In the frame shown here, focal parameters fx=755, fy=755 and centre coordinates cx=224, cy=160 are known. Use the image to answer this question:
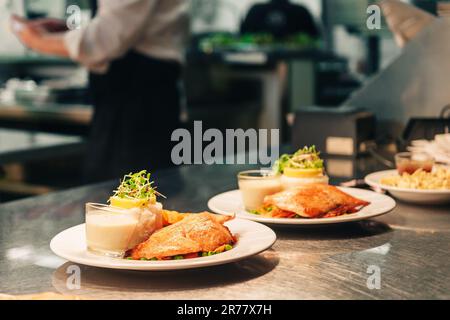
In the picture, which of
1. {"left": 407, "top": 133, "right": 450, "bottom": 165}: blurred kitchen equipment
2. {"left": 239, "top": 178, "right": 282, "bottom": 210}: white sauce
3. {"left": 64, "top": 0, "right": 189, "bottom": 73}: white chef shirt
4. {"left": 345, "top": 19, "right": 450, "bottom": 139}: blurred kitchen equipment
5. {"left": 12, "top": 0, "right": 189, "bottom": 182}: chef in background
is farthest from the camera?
{"left": 12, "top": 0, "right": 189, "bottom": 182}: chef in background

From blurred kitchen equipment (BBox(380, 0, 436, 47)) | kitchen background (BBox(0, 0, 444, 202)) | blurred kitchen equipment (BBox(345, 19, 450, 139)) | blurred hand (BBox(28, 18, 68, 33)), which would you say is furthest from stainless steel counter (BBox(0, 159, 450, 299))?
kitchen background (BBox(0, 0, 444, 202))

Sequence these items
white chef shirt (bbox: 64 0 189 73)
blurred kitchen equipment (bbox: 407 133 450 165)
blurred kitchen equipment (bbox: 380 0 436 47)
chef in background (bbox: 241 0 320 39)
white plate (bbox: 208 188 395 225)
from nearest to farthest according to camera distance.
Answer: white plate (bbox: 208 188 395 225) → blurred kitchen equipment (bbox: 407 133 450 165) → blurred kitchen equipment (bbox: 380 0 436 47) → white chef shirt (bbox: 64 0 189 73) → chef in background (bbox: 241 0 320 39)

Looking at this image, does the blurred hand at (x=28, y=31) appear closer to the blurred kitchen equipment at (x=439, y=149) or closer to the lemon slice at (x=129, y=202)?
the blurred kitchen equipment at (x=439, y=149)

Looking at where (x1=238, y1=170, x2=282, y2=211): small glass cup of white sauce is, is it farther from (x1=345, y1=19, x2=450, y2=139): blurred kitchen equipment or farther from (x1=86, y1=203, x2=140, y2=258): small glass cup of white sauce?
(x1=345, y1=19, x2=450, y2=139): blurred kitchen equipment

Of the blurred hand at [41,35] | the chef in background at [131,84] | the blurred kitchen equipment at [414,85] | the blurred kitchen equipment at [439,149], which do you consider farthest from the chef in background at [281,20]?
the blurred kitchen equipment at [439,149]

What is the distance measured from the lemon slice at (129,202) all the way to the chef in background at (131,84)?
6.78ft

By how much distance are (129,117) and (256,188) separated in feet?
6.26

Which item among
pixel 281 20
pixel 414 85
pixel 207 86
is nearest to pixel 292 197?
pixel 414 85

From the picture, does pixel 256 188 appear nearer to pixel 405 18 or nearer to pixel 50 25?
pixel 405 18

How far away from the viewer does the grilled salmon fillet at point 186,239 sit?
1265mm

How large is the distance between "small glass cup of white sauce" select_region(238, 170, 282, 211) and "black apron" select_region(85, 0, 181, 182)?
1.82m

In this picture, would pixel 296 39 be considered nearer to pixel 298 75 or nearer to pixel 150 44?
pixel 298 75

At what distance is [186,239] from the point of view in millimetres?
1281

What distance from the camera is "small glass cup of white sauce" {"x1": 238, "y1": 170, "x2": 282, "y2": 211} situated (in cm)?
167
